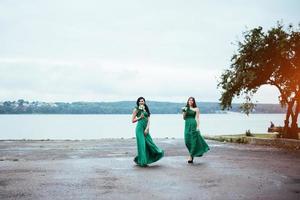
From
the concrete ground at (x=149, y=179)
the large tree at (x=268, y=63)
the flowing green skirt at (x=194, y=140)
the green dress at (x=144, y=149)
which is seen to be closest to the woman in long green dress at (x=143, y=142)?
the green dress at (x=144, y=149)

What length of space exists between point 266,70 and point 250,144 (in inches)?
190

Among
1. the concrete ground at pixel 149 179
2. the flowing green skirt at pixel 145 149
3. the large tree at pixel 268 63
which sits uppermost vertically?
the large tree at pixel 268 63

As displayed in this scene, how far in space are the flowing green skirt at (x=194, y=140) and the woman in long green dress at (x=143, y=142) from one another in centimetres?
146

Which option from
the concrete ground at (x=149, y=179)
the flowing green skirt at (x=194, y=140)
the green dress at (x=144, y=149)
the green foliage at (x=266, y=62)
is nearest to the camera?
the concrete ground at (x=149, y=179)

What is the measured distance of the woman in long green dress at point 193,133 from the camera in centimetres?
1588

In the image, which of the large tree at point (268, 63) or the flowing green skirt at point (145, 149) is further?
the large tree at point (268, 63)

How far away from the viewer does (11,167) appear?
1373 centimetres

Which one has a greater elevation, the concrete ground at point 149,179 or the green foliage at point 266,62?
the green foliage at point 266,62

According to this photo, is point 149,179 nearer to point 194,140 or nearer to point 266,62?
point 194,140

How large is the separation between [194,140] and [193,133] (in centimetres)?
31

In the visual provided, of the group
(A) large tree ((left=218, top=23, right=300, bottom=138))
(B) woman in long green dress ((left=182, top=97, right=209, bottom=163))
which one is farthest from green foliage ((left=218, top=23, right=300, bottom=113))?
(B) woman in long green dress ((left=182, top=97, right=209, bottom=163))

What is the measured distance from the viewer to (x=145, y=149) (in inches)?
578

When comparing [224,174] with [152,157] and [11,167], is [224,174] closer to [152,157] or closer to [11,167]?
[152,157]

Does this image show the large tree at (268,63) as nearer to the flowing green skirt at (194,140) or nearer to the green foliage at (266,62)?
the green foliage at (266,62)
